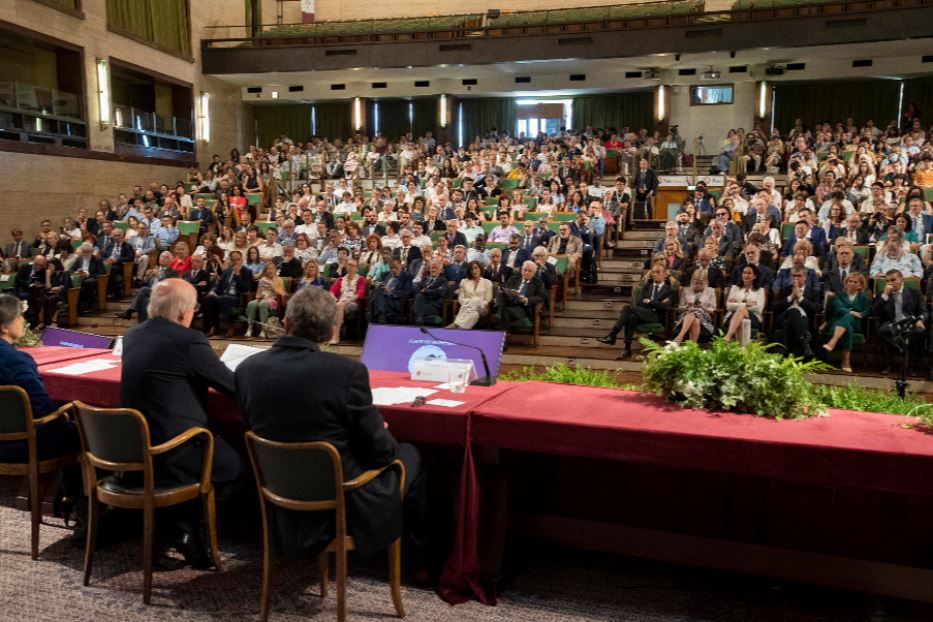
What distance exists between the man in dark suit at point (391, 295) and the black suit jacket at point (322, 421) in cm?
546

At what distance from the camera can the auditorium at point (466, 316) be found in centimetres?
249

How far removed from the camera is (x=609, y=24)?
47.5ft

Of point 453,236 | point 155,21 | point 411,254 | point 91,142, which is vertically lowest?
point 411,254

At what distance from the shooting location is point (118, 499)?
267 centimetres

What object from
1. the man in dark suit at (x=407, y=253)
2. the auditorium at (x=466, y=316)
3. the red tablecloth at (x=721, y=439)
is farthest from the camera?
the man in dark suit at (x=407, y=253)

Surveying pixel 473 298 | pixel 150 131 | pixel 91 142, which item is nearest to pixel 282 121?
pixel 150 131

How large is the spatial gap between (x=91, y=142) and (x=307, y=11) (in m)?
6.66

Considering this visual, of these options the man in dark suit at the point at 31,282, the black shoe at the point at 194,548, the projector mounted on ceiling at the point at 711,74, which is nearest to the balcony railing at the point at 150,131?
the man in dark suit at the point at 31,282

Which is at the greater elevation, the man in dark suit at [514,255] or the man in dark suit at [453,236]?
Answer: the man in dark suit at [453,236]

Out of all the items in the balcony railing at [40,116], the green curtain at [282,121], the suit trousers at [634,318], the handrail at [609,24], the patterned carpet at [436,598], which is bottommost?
the patterned carpet at [436,598]

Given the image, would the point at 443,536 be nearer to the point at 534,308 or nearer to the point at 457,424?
the point at 457,424

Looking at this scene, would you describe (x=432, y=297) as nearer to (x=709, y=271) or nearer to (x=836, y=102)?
(x=709, y=271)

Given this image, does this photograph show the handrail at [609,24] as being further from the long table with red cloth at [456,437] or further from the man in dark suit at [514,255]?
the long table with red cloth at [456,437]

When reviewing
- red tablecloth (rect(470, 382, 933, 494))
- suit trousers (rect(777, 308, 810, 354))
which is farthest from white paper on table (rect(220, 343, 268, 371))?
suit trousers (rect(777, 308, 810, 354))
